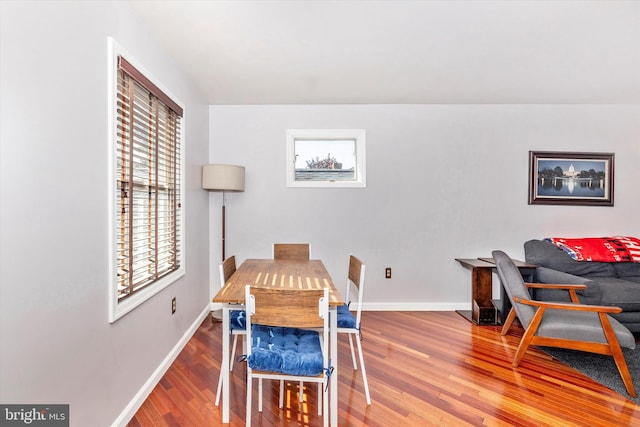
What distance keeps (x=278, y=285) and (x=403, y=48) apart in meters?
2.07

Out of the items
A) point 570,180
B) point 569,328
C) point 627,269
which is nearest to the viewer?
point 569,328

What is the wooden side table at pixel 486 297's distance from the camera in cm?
310

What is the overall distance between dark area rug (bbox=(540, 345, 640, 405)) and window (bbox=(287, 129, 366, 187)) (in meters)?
2.55

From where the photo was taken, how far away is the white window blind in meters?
1.69

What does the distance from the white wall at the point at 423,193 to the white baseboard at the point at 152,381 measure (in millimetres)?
1144

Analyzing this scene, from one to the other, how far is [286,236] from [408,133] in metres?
2.00

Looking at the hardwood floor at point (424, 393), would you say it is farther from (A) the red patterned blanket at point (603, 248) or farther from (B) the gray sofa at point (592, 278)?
(A) the red patterned blanket at point (603, 248)

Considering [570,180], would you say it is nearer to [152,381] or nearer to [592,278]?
[592,278]

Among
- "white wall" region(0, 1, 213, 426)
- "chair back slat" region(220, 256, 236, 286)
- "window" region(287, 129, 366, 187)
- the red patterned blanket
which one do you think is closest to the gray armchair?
the red patterned blanket

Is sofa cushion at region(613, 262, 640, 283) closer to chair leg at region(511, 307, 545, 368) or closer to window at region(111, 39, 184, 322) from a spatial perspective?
chair leg at region(511, 307, 545, 368)

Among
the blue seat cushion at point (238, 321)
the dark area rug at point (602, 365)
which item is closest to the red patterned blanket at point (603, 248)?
the dark area rug at point (602, 365)

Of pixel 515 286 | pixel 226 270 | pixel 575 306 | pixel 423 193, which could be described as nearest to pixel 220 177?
pixel 226 270

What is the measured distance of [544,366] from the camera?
230 cm

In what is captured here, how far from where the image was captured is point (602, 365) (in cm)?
231
